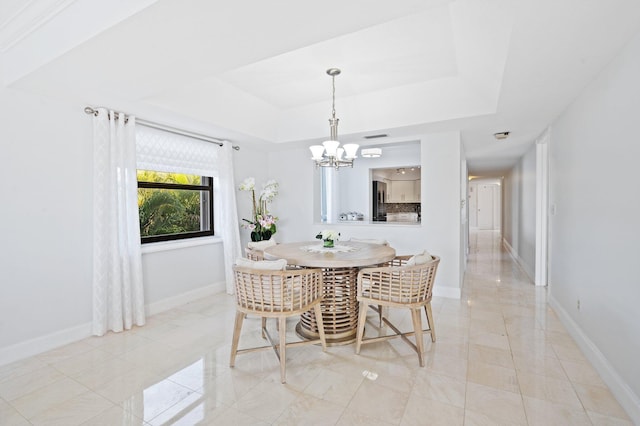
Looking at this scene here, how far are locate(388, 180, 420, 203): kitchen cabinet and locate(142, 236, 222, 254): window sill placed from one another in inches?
203

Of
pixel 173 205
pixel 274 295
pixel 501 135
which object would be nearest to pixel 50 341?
pixel 173 205

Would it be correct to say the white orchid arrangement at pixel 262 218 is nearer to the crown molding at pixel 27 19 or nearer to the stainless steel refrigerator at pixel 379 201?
the crown molding at pixel 27 19

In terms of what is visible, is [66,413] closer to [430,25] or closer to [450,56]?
[430,25]

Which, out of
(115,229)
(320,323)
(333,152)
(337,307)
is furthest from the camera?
(333,152)

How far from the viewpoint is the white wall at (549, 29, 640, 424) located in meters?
1.82

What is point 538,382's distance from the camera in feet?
6.93

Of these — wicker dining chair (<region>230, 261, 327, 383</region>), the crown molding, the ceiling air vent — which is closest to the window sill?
wicker dining chair (<region>230, 261, 327, 383</region>)

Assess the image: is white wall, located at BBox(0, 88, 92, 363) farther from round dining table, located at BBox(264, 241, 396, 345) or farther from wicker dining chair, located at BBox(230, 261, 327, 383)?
round dining table, located at BBox(264, 241, 396, 345)

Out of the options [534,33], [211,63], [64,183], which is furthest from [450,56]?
[64,183]

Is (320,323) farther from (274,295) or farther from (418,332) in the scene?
(418,332)

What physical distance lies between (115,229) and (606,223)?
162 inches

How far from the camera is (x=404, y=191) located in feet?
26.8

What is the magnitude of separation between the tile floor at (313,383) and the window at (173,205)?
130 centimetres

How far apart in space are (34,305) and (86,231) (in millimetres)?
720
